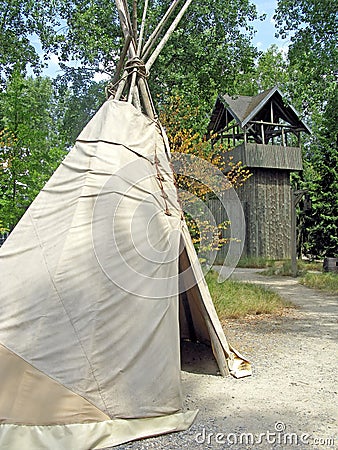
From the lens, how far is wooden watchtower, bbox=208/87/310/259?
19.8m

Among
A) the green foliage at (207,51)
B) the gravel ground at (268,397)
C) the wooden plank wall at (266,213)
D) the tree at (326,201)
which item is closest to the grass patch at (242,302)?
the gravel ground at (268,397)

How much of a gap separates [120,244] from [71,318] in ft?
2.44

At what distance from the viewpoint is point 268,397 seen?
4418 mm

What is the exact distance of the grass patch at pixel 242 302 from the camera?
846 cm

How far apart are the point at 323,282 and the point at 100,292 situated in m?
10.4

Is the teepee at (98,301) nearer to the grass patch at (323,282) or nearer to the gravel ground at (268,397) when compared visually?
the gravel ground at (268,397)

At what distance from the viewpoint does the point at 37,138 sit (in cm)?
1293

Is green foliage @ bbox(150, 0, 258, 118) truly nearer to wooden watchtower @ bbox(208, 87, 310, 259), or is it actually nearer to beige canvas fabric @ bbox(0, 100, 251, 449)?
wooden watchtower @ bbox(208, 87, 310, 259)

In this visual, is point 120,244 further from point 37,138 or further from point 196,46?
point 196,46

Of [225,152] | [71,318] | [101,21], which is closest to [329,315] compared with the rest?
[71,318]

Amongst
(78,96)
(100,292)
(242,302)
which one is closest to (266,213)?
(78,96)

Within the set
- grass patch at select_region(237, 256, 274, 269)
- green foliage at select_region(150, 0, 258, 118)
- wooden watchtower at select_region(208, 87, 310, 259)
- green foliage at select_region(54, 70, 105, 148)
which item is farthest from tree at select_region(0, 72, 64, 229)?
grass patch at select_region(237, 256, 274, 269)

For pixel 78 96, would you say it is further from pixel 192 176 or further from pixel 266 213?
pixel 266 213

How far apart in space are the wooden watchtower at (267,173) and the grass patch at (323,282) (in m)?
6.56
